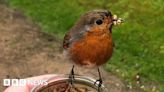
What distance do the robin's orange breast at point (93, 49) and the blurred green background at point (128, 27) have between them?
415 cm

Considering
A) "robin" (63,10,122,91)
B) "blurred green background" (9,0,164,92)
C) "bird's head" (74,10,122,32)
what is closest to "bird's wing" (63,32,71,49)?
"robin" (63,10,122,91)

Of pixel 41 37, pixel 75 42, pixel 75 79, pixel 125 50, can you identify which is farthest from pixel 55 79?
pixel 41 37

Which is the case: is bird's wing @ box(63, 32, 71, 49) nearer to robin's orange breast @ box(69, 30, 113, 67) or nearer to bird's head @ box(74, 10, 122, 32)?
robin's orange breast @ box(69, 30, 113, 67)

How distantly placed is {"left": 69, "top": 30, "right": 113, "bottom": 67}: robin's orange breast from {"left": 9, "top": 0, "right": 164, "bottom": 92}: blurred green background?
415cm

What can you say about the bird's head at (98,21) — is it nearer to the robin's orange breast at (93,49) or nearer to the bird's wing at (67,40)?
the robin's orange breast at (93,49)

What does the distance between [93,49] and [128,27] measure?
5495 mm

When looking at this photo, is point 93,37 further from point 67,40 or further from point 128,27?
point 128,27

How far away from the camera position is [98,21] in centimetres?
296

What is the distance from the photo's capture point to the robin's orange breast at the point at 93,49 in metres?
2.99

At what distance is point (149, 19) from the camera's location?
870cm

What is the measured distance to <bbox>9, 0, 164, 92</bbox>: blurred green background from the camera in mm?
7434

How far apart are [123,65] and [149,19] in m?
1.52

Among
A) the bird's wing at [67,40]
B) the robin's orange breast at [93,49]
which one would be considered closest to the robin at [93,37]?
the robin's orange breast at [93,49]

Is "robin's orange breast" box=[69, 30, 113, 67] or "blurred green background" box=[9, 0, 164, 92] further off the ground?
"blurred green background" box=[9, 0, 164, 92]
